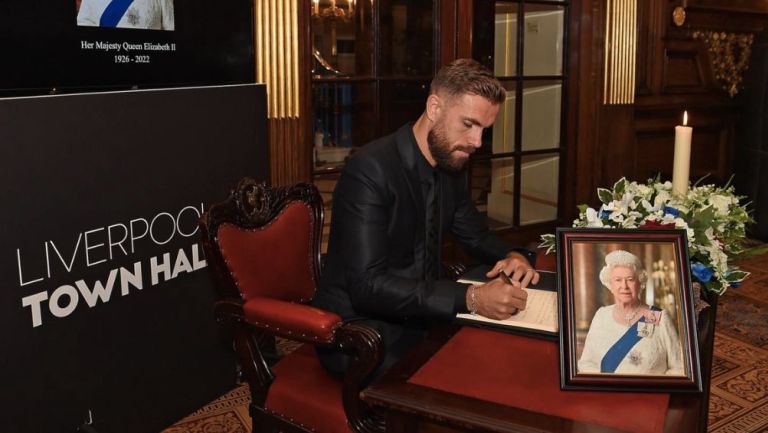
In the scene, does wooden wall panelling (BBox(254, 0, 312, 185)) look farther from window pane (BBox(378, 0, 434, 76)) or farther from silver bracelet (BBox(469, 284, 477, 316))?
silver bracelet (BBox(469, 284, 477, 316))

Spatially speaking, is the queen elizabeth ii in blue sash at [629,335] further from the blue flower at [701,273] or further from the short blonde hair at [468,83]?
the short blonde hair at [468,83]

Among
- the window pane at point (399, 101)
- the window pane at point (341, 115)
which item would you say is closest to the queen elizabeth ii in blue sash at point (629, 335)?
the window pane at point (341, 115)

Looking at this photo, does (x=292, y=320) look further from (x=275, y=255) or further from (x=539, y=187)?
(x=539, y=187)

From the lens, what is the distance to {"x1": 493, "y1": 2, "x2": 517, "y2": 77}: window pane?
445cm

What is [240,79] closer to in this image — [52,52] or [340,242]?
[52,52]

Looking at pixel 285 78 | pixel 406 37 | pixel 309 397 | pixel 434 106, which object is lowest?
pixel 309 397

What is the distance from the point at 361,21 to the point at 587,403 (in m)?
2.86

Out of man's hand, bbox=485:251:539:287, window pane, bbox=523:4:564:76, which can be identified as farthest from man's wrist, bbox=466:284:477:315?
window pane, bbox=523:4:564:76

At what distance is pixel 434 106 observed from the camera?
6.57ft

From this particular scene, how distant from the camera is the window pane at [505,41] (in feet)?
14.6

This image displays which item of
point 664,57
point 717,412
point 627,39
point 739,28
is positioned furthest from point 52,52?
point 739,28

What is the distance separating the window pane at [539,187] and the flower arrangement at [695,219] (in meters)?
2.90

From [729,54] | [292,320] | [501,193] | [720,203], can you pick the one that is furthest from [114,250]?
[729,54]

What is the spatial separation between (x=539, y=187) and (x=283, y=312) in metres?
3.37
